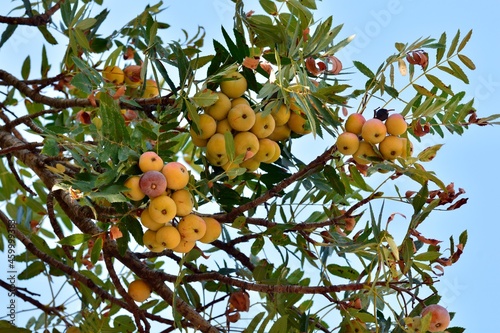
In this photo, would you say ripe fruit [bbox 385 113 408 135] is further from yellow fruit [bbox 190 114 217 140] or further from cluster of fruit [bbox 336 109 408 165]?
yellow fruit [bbox 190 114 217 140]

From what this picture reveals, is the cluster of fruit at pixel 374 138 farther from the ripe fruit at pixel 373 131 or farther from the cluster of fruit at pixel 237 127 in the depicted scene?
the cluster of fruit at pixel 237 127

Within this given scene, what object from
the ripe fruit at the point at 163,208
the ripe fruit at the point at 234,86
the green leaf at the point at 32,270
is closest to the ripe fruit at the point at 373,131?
the ripe fruit at the point at 234,86

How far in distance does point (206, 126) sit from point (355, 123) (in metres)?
0.31

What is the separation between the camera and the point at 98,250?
1.72 meters

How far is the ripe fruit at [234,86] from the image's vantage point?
66.2 inches

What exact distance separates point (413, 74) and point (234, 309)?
2.36ft

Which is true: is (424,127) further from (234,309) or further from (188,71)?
(234,309)

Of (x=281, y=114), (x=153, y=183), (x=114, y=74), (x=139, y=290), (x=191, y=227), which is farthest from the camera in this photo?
(x=114, y=74)

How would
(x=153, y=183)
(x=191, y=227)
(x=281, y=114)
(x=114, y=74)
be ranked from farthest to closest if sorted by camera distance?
(x=114, y=74) < (x=281, y=114) < (x=191, y=227) < (x=153, y=183)

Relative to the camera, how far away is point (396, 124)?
1599mm

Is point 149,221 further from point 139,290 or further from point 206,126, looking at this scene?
point 139,290

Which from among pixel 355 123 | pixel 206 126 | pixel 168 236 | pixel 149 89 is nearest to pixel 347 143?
pixel 355 123

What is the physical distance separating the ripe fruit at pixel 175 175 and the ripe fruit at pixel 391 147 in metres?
0.41

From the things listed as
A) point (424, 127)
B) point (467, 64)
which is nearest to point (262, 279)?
point (424, 127)
